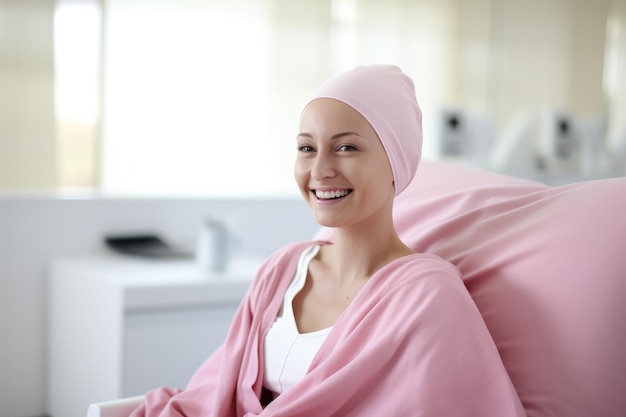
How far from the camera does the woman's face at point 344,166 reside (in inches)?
51.1

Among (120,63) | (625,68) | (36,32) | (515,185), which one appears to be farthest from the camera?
(625,68)

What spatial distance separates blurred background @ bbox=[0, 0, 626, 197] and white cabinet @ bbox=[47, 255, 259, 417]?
628mm

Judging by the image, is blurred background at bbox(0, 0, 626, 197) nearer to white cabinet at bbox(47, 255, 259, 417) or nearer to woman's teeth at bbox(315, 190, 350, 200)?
white cabinet at bbox(47, 255, 259, 417)

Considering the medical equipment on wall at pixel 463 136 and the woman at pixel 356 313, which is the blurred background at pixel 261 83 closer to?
the medical equipment on wall at pixel 463 136

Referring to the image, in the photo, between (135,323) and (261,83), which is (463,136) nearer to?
(261,83)

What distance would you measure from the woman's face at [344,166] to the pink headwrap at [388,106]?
0.01 m

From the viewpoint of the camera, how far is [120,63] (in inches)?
130

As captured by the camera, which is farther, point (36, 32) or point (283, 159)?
point (283, 159)

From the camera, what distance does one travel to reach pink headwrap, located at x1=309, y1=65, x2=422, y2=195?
1.30m

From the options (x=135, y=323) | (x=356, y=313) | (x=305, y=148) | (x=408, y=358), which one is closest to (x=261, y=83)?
(x=135, y=323)

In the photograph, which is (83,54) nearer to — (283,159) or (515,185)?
(283,159)

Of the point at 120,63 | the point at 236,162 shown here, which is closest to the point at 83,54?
the point at 120,63

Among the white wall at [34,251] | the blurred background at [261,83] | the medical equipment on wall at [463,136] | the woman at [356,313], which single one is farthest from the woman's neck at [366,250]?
the medical equipment on wall at [463,136]

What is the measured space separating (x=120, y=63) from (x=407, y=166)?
2239 millimetres
